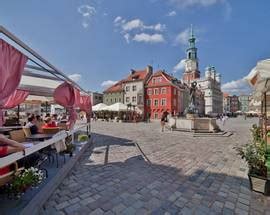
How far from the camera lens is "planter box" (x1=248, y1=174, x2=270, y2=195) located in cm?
379

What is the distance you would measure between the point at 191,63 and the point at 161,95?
4999 cm

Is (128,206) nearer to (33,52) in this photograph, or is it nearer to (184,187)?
(184,187)

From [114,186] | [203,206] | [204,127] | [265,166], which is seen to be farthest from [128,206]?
[204,127]

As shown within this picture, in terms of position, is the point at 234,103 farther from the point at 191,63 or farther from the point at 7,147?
the point at 7,147

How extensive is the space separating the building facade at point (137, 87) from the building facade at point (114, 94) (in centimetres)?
179

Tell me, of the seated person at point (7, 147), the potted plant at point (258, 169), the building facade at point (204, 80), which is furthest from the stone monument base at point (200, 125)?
the building facade at point (204, 80)

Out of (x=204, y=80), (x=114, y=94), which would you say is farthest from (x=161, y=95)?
(x=204, y=80)

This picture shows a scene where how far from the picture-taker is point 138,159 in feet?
22.1

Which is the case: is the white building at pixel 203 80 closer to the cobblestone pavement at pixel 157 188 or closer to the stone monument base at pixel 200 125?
the stone monument base at pixel 200 125

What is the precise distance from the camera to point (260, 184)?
389 centimetres

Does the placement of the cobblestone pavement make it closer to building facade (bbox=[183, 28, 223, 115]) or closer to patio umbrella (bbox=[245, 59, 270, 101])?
patio umbrella (bbox=[245, 59, 270, 101])

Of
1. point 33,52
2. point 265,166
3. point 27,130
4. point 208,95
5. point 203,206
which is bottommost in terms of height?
point 203,206

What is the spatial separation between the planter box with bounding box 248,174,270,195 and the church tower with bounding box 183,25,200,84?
8159cm

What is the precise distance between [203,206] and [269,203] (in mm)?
1267
